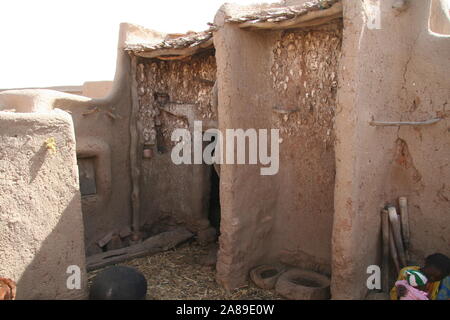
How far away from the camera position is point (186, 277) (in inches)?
236

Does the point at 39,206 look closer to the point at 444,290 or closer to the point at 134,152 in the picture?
the point at 134,152

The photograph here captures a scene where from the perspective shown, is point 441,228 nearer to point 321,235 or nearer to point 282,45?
point 321,235

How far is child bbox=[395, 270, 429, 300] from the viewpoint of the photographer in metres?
4.02

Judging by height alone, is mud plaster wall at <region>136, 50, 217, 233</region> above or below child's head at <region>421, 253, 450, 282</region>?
above

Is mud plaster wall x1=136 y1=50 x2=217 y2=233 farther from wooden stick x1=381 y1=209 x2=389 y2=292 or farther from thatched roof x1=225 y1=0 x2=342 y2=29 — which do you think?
wooden stick x1=381 y1=209 x2=389 y2=292

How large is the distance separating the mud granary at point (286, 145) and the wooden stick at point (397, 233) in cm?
16

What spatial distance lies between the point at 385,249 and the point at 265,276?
1605 mm

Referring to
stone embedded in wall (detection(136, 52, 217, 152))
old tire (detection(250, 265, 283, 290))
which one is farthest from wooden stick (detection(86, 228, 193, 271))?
old tire (detection(250, 265, 283, 290))

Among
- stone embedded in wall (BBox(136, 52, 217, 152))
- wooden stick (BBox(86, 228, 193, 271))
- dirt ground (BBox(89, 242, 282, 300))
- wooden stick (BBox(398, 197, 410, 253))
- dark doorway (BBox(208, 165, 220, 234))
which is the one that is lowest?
dirt ground (BBox(89, 242, 282, 300))

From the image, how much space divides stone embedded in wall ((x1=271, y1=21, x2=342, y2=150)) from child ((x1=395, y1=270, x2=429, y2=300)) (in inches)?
71.4

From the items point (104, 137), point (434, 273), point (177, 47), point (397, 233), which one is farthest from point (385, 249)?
point (104, 137)

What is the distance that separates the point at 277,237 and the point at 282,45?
8.67ft
